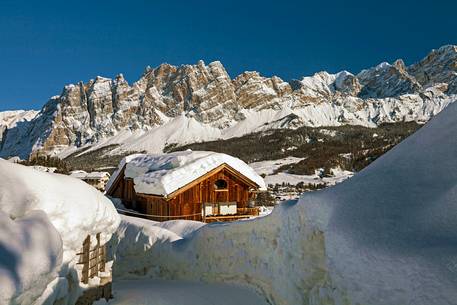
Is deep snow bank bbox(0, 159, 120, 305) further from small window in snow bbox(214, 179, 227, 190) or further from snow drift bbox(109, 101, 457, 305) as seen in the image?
small window in snow bbox(214, 179, 227, 190)

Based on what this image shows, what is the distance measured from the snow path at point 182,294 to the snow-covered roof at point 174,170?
7.38m

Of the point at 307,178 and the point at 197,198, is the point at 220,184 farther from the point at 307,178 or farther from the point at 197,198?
the point at 307,178

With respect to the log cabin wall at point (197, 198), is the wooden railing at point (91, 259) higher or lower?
lower

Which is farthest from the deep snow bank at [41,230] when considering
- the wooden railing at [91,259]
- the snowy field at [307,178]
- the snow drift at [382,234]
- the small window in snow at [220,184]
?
the snowy field at [307,178]

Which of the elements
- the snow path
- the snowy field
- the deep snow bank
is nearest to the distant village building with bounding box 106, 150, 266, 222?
the snow path

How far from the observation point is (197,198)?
20.8 m

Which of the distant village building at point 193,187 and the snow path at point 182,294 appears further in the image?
the distant village building at point 193,187

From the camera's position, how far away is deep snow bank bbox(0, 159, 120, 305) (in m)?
4.45

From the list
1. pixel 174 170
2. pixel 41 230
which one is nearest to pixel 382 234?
pixel 41 230

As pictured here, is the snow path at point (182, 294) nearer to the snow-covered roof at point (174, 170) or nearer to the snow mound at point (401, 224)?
the snow mound at point (401, 224)

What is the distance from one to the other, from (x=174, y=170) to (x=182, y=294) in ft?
31.9

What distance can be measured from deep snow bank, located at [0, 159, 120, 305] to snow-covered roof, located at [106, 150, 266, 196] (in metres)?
11.0

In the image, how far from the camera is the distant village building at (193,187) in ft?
64.0

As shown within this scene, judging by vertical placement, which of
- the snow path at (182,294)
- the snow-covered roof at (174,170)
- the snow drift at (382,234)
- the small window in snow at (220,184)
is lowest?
the snow path at (182,294)
